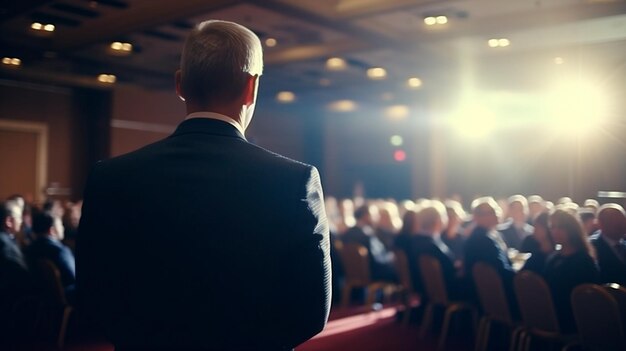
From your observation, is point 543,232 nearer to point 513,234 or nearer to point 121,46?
point 513,234

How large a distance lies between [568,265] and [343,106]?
11.5 meters

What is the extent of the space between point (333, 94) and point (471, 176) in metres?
4.15

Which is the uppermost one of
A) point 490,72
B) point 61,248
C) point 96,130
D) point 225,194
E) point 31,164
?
point 490,72

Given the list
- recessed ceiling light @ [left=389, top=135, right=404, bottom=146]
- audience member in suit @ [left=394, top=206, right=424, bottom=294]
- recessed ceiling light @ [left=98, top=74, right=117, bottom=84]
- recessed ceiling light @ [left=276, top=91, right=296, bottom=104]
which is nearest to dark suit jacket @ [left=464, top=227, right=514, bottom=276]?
audience member in suit @ [left=394, top=206, right=424, bottom=294]

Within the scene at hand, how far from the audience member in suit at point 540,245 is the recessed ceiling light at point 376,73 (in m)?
5.73

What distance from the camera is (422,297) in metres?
6.20

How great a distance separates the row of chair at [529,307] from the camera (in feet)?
11.6

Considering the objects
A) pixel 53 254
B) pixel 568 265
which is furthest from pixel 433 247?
pixel 53 254

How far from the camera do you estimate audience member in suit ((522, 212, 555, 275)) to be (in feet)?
15.5

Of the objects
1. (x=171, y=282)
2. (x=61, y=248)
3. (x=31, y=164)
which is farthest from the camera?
(x=31, y=164)

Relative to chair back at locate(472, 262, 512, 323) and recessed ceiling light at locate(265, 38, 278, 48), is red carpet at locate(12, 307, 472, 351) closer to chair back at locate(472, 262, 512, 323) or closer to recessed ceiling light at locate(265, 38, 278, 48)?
chair back at locate(472, 262, 512, 323)

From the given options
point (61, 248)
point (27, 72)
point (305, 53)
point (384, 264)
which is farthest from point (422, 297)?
point (27, 72)

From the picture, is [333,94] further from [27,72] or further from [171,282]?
[171,282]

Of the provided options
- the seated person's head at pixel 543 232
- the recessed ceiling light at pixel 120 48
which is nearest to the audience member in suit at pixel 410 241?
the seated person's head at pixel 543 232
